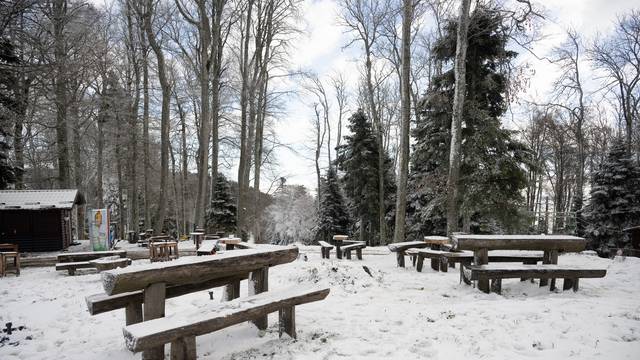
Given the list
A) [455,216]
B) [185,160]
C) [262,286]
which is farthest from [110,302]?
[185,160]

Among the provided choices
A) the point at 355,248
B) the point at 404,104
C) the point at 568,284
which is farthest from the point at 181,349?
the point at 404,104

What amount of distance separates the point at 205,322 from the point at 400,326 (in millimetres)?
2578

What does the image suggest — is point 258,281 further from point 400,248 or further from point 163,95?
point 163,95

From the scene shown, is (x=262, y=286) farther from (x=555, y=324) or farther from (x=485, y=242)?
(x=485, y=242)

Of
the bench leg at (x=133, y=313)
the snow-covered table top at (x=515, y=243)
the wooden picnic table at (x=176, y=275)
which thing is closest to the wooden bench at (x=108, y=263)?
the bench leg at (x=133, y=313)

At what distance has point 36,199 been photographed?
15.5 meters

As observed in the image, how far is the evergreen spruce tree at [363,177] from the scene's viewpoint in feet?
75.7

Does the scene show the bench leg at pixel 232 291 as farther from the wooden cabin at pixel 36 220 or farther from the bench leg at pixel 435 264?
the wooden cabin at pixel 36 220

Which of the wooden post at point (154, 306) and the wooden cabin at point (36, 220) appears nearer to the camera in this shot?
the wooden post at point (154, 306)

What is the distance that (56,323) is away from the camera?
575 centimetres

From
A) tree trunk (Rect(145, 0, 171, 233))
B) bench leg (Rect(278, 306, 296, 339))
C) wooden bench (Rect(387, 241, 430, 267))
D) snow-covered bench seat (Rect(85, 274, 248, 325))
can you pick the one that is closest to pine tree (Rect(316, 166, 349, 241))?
tree trunk (Rect(145, 0, 171, 233))

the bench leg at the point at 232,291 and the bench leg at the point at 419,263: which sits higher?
the bench leg at the point at 232,291

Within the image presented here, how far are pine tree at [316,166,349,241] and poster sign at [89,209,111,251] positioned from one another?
44.9 ft

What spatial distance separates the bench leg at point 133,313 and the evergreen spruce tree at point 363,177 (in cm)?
1898
